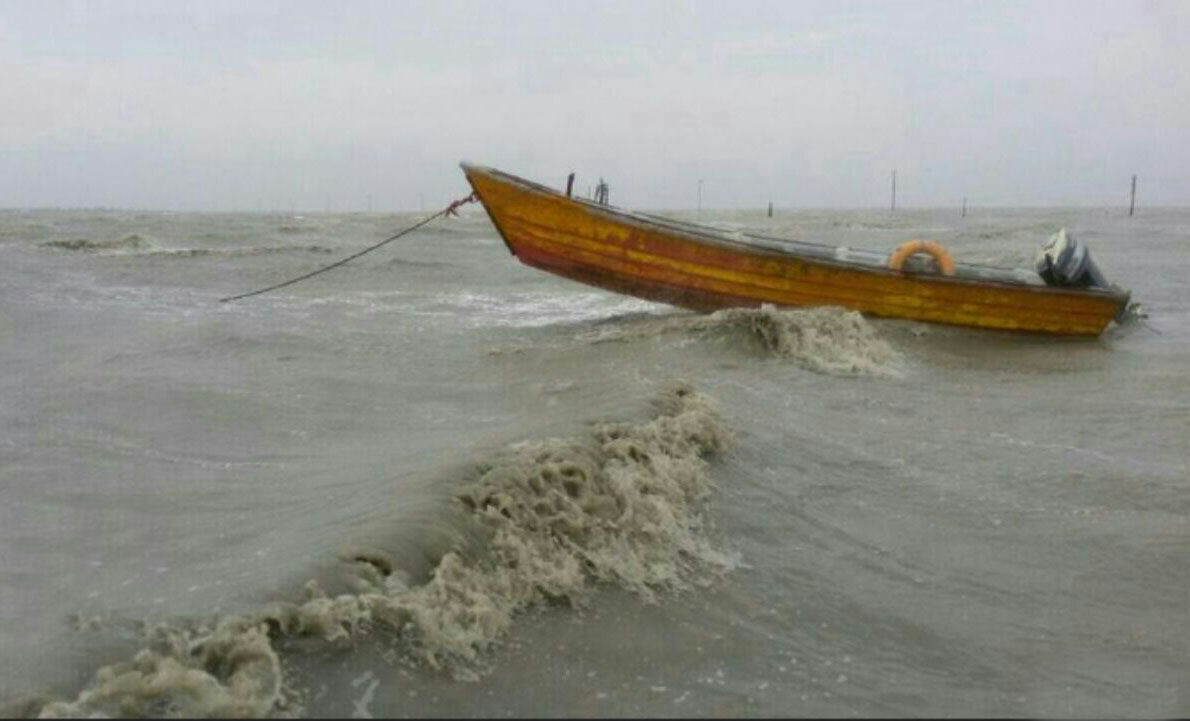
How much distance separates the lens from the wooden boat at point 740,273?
1136cm

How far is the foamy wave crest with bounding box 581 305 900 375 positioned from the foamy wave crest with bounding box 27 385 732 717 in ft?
14.8

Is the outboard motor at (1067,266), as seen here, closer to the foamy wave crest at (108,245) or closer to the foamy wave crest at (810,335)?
Result: the foamy wave crest at (810,335)

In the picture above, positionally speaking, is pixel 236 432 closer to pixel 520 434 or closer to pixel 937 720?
pixel 520 434

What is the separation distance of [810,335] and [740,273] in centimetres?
191

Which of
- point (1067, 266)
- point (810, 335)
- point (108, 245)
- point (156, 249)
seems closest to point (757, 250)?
point (810, 335)

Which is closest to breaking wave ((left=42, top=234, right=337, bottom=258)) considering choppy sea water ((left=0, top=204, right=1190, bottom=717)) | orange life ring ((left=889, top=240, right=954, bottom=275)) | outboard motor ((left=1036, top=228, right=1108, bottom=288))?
choppy sea water ((left=0, top=204, right=1190, bottom=717))

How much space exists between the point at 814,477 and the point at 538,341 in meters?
5.93

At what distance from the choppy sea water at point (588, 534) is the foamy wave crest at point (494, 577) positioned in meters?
0.01

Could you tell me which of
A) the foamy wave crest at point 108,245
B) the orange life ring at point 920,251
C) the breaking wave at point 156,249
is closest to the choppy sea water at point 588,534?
the orange life ring at point 920,251

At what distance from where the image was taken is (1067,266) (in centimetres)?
1148

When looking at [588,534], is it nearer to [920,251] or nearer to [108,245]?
[920,251]

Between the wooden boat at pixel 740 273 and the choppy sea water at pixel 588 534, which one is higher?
the wooden boat at pixel 740 273

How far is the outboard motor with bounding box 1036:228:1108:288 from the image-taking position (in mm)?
11484

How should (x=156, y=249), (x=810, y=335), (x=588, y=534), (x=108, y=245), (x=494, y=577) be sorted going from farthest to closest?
(x=108, y=245)
(x=156, y=249)
(x=810, y=335)
(x=588, y=534)
(x=494, y=577)
